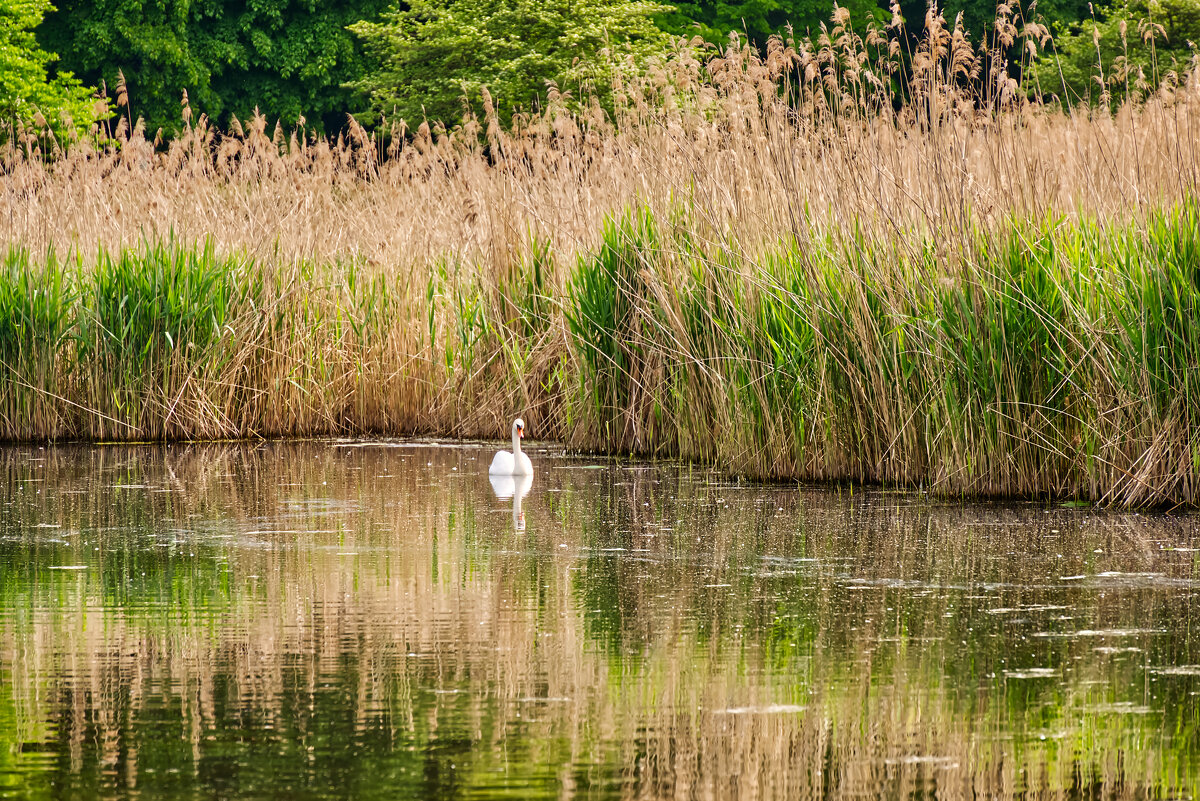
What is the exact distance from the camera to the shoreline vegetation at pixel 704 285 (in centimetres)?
693

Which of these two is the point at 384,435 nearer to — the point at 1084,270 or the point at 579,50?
the point at 1084,270

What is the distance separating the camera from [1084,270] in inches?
273

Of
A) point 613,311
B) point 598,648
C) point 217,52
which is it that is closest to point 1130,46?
point 613,311

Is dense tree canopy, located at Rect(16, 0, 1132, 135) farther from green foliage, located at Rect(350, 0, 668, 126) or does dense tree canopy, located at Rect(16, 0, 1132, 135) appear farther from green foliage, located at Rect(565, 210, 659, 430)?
green foliage, located at Rect(565, 210, 659, 430)

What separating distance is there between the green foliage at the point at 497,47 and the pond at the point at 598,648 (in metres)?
16.3

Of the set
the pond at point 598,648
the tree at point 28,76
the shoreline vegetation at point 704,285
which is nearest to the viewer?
the pond at point 598,648

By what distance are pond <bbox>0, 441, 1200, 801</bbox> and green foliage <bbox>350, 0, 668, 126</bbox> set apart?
53.3 ft

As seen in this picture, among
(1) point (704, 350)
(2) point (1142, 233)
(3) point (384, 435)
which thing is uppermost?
(2) point (1142, 233)

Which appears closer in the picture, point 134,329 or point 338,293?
point 134,329

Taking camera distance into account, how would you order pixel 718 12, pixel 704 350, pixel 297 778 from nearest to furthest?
pixel 297 778 < pixel 704 350 < pixel 718 12

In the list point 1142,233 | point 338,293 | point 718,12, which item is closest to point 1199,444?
point 1142,233

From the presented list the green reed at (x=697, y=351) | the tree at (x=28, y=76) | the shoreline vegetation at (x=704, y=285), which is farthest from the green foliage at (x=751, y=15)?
the green reed at (x=697, y=351)

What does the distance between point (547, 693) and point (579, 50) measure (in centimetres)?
2028

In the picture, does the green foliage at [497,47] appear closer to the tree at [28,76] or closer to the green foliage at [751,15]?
the green foliage at [751,15]
